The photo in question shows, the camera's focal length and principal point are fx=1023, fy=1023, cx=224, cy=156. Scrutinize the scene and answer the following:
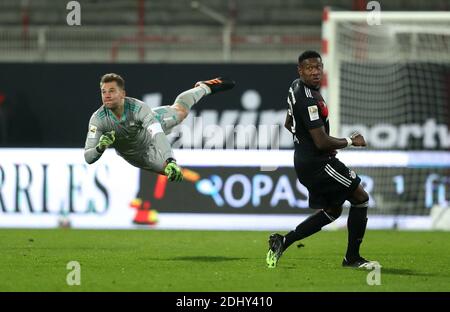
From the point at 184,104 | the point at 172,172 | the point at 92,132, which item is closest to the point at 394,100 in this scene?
the point at 184,104

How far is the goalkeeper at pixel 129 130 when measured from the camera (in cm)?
1046

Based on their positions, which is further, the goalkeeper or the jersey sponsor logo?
the jersey sponsor logo

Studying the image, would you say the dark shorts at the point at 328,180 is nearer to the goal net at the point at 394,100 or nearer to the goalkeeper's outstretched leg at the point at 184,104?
the goalkeeper's outstretched leg at the point at 184,104

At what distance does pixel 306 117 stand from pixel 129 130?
2723mm

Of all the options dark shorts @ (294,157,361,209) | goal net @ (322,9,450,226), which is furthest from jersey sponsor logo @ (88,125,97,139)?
goal net @ (322,9,450,226)

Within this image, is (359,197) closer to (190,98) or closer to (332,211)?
(332,211)

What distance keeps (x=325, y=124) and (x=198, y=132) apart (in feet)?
27.0

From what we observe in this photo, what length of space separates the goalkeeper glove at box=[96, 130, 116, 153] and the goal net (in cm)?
619

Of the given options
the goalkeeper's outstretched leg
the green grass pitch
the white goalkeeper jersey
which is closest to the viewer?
the green grass pitch

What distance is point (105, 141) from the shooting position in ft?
34.2

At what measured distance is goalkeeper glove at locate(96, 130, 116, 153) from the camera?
34.2 ft

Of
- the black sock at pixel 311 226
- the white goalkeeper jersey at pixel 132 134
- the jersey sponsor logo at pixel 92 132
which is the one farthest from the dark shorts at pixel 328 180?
the jersey sponsor logo at pixel 92 132

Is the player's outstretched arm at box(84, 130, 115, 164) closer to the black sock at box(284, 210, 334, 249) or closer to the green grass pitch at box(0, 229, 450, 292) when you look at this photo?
the green grass pitch at box(0, 229, 450, 292)
